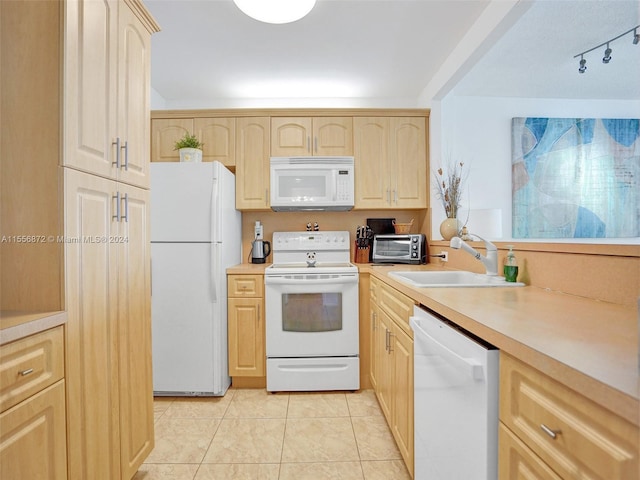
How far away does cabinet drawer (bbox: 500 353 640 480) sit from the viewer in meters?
Answer: 0.46

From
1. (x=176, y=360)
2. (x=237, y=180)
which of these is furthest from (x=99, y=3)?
(x=176, y=360)

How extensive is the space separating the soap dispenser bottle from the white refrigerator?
1.84 metres

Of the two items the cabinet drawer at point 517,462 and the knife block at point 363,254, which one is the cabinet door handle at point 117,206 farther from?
the knife block at point 363,254

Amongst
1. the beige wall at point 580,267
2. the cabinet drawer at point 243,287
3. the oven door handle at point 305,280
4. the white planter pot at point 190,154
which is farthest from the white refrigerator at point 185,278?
the beige wall at point 580,267

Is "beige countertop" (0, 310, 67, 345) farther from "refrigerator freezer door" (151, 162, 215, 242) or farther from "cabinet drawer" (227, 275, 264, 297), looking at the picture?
"cabinet drawer" (227, 275, 264, 297)

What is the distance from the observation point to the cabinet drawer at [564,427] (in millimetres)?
459

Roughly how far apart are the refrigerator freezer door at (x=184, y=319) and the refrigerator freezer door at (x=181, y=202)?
0.27 feet

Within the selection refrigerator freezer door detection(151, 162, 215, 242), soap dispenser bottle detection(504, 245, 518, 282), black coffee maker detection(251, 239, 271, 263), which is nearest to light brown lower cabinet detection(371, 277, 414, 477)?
soap dispenser bottle detection(504, 245, 518, 282)

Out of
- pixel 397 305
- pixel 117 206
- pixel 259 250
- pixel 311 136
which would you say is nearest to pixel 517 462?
pixel 397 305

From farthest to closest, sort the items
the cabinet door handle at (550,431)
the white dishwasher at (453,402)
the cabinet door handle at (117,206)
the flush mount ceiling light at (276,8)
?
the flush mount ceiling light at (276,8) < the cabinet door handle at (117,206) < the white dishwasher at (453,402) < the cabinet door handle at (550,431)

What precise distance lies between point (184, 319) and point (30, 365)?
146 cm

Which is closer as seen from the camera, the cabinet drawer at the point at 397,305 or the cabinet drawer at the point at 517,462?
the cabinet drawer at the point at 517,462

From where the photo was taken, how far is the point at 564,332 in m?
0.74

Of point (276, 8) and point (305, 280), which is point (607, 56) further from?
point (305, 280)
